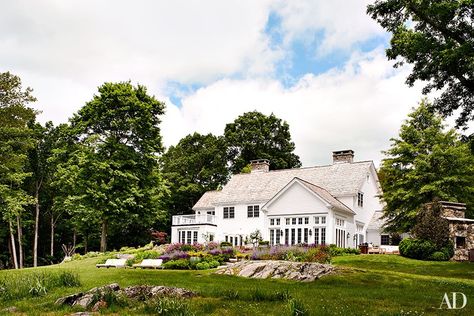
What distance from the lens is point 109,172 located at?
1492 inches

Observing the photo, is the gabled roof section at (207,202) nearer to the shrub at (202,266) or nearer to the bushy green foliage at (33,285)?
the shrub at (202,266)

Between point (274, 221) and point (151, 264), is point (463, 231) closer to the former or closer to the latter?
point (274, 221)

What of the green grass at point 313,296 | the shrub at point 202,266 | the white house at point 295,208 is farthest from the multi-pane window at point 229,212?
the green grass at point 313,296

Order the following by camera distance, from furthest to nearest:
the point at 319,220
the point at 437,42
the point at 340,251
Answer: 1. the point at 319,220
2. the point at 340,251
3. the point at 437,42

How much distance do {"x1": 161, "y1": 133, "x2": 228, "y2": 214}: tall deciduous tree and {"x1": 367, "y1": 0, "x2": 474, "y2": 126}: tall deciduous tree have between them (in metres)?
41.0

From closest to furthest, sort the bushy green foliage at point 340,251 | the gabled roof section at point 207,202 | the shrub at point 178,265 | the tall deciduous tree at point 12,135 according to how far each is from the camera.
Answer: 1. the shrub at point 178,265
2. the bushy green foliage at point 340,251
3. the tall deciduous tree at point 12,135
4. the gabled roof section at point 207,202

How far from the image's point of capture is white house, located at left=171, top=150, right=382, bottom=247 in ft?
125

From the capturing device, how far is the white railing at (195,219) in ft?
150

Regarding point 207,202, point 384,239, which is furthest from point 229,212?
point 384,239

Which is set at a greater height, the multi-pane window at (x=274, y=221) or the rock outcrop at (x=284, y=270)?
the multi-pane window at (x=274, y=221)

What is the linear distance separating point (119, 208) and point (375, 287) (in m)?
25.5

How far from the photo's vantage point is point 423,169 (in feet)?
114

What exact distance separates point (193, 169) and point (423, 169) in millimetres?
32081

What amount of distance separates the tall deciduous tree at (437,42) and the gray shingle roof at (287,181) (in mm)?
21300
